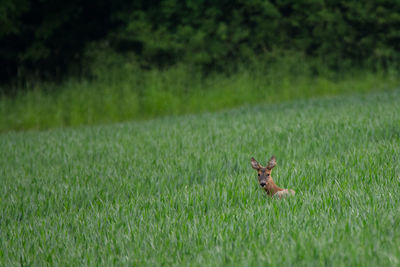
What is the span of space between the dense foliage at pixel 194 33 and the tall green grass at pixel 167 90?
0.99m

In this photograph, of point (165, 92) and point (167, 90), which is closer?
point (165, 92)

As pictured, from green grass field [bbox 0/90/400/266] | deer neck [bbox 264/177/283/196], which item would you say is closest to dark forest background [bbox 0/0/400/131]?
green grass field [bbox 0/90/400/266]

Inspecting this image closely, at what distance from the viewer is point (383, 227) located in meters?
3.16

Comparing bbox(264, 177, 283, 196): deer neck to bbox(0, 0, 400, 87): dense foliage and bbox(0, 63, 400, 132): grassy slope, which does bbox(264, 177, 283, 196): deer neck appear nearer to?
bbox(0, 63, 400, 132): grassy slope

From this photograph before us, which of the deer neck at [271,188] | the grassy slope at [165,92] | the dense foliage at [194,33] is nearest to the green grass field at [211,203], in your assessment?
the deer neck at [271,188]

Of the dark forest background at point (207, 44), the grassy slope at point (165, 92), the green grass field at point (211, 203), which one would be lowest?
the green grass field at point (211, 203)

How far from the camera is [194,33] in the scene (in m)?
21.4

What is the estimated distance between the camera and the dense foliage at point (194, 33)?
68.8 feet

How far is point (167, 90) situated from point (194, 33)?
471 centimetres

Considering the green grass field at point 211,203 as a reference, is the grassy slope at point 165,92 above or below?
above

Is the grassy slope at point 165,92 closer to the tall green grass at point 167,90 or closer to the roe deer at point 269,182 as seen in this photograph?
the tall green grass at point 167,90

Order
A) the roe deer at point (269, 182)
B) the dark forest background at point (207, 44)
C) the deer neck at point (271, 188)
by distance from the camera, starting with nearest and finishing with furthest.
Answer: the roe deer at point (269, 182)
the deer neck at point (271, 188)
the dark forest background at point (207, 44)

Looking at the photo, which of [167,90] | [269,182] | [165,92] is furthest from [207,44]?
[269,182]

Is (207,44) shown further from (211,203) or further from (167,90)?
(211,203)
